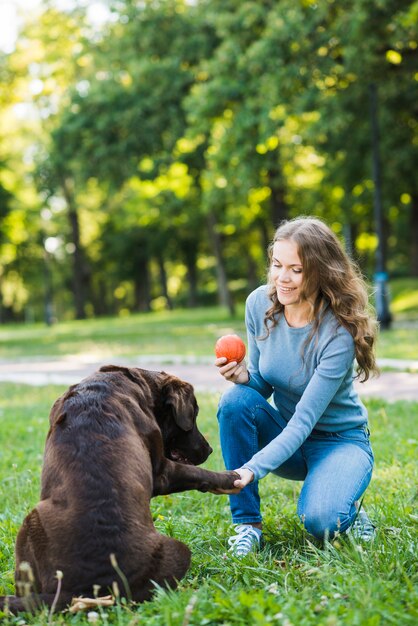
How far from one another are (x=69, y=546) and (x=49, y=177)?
25729mm

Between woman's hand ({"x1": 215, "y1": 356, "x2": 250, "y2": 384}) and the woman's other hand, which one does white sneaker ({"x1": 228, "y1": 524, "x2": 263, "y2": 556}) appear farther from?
woman's hand ({"x1": 215, "y1": 356, "x2": 250, "y2": 384})

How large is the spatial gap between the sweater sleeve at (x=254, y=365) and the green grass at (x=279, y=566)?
2.49ft

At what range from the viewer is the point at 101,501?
10.1ft

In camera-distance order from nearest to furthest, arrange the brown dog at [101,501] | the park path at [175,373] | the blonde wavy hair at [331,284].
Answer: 1. the brown dog at [101,501]
2. the blonde wavy hair at [331,284]
3. the park path at [175,373]

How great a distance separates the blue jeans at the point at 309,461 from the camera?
3.84 m

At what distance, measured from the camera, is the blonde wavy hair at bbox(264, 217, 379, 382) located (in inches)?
160

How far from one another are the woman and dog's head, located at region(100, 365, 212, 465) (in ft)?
1.03

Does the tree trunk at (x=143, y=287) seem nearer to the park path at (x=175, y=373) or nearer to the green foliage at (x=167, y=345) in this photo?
the green foliage at (x=167, y=345)

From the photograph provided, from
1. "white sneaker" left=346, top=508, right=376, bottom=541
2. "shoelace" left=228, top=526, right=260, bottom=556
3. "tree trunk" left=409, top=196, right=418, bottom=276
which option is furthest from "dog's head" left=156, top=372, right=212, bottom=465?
"tree trunk" left=409, top=196, right=418, bottom=276

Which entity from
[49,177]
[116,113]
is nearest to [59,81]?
[49,177]

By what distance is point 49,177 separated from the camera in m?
27.5

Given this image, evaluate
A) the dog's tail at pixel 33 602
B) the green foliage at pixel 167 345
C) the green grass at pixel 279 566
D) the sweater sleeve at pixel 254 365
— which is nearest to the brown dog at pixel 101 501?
the dog's tail at pixel 33 602

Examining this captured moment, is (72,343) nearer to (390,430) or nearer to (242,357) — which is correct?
(390,430)

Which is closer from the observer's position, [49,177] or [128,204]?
[49,177]
